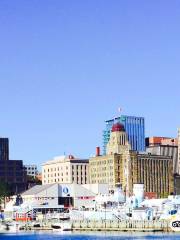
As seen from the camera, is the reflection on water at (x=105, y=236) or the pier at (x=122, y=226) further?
the pier at (x=122, y=226)

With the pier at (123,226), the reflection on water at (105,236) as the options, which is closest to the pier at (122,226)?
the pier at (123,226)

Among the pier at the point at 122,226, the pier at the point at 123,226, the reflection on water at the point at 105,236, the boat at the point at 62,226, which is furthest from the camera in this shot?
the boat at the point at 62,226

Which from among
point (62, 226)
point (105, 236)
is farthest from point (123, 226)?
point (62, 226)

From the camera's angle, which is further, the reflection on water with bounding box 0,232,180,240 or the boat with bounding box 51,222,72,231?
the boat with bounding box 51,222,72,231

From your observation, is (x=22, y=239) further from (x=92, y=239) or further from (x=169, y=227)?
(x=169, y=227)

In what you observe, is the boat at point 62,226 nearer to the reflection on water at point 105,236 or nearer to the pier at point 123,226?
the pier at point 123,226

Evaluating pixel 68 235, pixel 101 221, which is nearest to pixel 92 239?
pixel 68 235

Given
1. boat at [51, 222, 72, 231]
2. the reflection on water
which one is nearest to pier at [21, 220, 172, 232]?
boat at [51, 222, 72, 231]

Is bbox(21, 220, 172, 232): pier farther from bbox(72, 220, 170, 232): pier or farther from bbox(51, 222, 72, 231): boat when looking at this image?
bbox(51, 222, 72, 231): boat

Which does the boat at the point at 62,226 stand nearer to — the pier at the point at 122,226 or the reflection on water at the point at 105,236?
the pier at the point at 122,226

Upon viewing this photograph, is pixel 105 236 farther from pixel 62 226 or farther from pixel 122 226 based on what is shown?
pixel 62 226

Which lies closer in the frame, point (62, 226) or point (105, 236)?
point (105, 236)

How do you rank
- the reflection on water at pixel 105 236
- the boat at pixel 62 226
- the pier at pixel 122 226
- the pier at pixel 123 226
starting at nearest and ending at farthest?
the reflection on water at pixel 105 236
the pier at pixel 123 226
the pier at pixel 122 226
the boat at pixel 62 226

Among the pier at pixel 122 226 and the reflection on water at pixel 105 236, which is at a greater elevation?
the pier at pixel 122 226
